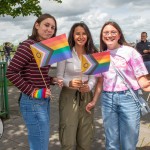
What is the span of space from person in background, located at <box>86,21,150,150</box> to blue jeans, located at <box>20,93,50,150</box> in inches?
29.1

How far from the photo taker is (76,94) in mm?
3621

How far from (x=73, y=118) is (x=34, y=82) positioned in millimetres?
852

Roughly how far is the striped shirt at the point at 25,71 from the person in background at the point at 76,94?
463 mm

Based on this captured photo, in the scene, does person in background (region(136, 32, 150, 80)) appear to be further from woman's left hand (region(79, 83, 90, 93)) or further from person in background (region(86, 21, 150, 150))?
woman's left hand (region(79, 83, 90, 93))

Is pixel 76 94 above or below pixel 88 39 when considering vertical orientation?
below

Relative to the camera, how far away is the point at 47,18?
122 inches

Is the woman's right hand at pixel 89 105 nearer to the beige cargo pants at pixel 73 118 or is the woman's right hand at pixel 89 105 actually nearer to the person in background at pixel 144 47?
the beige cargo pants at pixel 73 118

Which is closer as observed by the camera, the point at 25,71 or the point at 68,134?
the point at 25,71

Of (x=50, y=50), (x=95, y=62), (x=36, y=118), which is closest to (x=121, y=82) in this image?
(x=95, y=62)

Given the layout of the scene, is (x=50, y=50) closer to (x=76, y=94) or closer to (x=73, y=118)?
(x=76, y=94)

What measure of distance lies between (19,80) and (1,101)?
4.13m

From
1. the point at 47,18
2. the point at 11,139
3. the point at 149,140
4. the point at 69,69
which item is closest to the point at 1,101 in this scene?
the point at 11,139

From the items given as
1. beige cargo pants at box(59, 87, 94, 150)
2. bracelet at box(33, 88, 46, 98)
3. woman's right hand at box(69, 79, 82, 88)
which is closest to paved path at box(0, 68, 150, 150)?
beige cargo pants at box(59, 87, 94, 150)

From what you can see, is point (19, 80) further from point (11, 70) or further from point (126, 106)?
point (126, 106)
